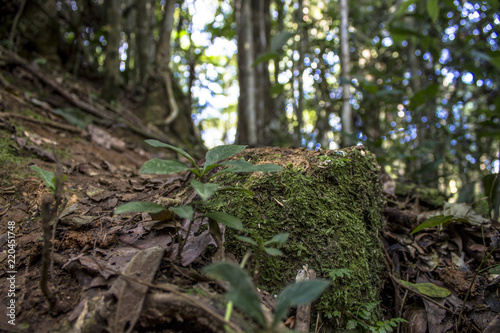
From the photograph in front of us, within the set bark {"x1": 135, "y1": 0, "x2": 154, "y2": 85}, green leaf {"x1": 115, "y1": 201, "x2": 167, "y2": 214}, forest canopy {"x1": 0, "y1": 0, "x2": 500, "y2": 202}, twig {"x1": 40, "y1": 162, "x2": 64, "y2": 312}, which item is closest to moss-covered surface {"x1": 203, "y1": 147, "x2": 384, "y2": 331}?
green leaf {"x1": 115, "y1": 201, "x2": 167, "y2": 214}

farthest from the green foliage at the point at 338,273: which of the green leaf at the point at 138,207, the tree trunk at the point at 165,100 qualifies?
the tree trunk at the point at 165,100

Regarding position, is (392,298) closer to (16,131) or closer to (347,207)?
(347,207)

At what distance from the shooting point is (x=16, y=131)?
8.02 feet

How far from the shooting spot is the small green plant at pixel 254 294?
2.54 feet

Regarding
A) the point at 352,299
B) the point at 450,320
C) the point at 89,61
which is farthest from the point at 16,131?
the point at 89,61

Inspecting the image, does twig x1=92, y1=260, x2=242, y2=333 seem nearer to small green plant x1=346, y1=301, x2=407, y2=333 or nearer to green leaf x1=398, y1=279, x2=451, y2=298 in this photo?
small green plant x1=346, y1=301, x2=407, y2=333

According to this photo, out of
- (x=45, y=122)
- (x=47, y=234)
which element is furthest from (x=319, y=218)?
(x=45, y=122)

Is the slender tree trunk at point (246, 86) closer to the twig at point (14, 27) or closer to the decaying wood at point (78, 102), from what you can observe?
the decaying wood at point (78, 102)

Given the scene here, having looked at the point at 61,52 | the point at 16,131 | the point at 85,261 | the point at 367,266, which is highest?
the point at 61,52

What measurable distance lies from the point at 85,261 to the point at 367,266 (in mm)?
1349

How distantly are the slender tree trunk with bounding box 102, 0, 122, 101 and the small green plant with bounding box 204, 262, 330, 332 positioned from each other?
14.3 ft

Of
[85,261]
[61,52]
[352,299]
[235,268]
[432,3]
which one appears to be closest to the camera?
[235,268]

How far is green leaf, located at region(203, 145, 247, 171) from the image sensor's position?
1210mm

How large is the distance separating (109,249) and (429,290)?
5.33ft
